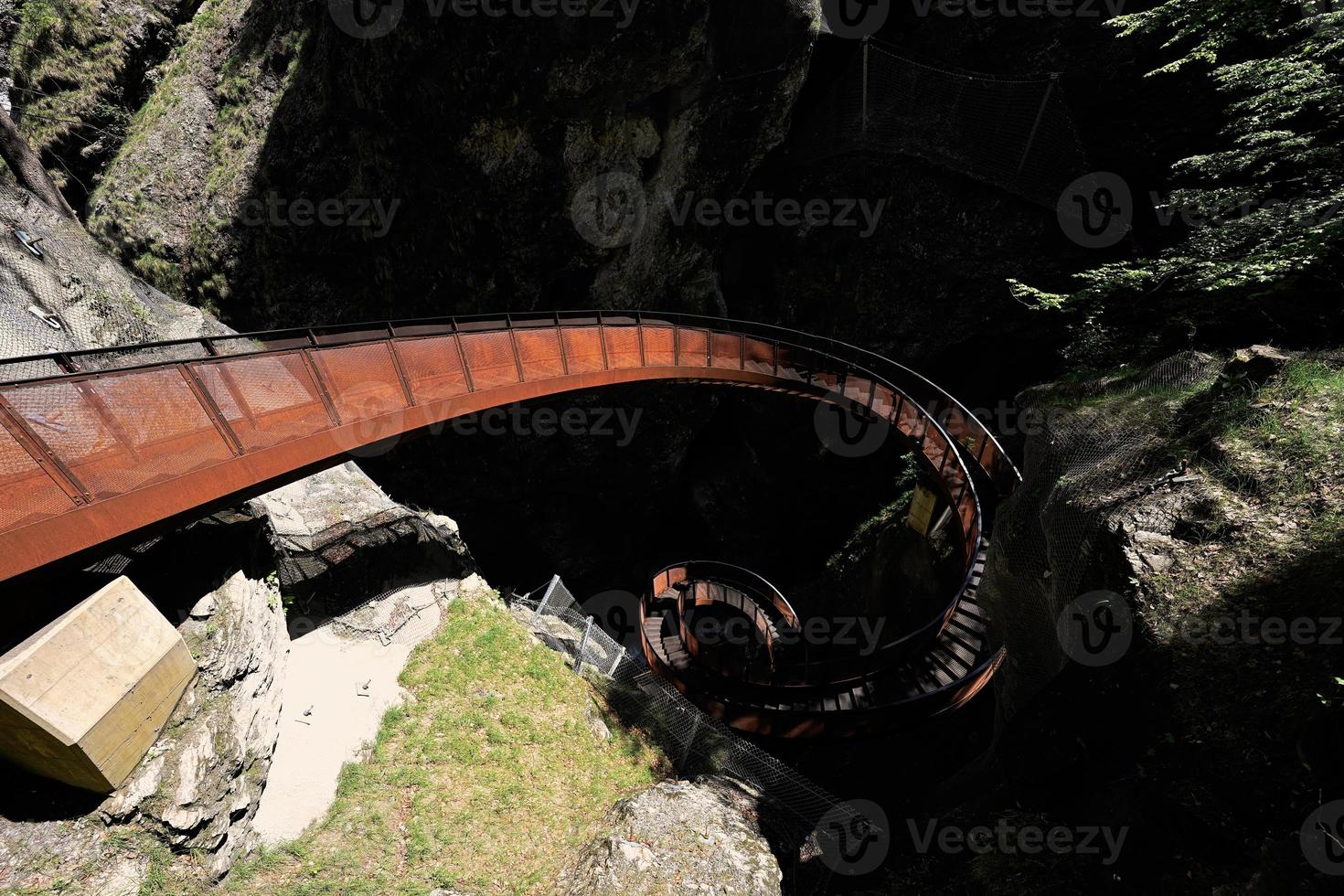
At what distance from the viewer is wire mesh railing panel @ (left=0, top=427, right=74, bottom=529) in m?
4.04

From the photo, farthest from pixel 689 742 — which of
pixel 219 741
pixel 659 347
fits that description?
pixel 659 347

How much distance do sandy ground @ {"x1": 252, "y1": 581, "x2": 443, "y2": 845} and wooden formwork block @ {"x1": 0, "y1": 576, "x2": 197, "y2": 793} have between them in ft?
6.03

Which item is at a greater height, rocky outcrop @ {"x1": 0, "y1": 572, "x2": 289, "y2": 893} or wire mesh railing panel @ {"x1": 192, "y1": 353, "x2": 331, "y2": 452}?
wire mesh railing panel @ {"x1": 192, "y1": 353, "x2": 331, "y2": 452}

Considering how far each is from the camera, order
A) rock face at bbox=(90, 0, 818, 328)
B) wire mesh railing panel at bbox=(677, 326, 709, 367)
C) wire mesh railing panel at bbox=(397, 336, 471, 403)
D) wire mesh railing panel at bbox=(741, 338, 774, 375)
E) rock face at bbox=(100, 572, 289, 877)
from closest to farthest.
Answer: rock face at bbox=(100, 572, 289, 877) < wire mesh railing panel at bbox=(397, 336, 471, 403) < rock face at bbox=(90, 0, 818, 328) < wire mesh railing panel at bbox=(677, 326, 709, 367) < wire mesh railing panel at bbox=(741, 338, 774, 375)

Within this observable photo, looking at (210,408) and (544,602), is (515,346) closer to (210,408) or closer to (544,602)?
(210,408)

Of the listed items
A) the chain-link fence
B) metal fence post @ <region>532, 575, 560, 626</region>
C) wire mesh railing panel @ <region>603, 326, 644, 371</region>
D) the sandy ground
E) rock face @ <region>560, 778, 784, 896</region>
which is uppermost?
wire mesh railing panel @ <region>603, 326, 644, 371</region>

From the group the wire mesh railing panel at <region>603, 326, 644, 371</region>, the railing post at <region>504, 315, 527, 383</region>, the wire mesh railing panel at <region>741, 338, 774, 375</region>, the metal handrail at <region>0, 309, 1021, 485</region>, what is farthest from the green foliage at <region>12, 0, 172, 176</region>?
the wire mesh railing panel at <region>741, 338, 774, 375</region>

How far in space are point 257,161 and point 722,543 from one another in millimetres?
17383

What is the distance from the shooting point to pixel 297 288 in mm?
13156

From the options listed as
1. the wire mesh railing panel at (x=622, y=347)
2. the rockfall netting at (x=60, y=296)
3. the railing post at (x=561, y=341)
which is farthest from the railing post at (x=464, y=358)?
the rockfall netting at (x=60, y=296)

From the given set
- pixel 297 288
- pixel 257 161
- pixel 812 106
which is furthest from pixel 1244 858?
pixel 257 161

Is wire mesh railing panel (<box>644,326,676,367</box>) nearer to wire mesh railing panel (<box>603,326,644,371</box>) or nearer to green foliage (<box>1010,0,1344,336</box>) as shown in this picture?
wire mesh railing panel (<box>603,326,644,371</box>)

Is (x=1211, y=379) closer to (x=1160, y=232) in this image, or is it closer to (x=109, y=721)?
(x=1160, y=232)

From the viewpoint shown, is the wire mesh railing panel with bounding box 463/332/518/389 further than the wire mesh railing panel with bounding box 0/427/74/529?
Yes
